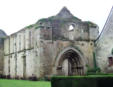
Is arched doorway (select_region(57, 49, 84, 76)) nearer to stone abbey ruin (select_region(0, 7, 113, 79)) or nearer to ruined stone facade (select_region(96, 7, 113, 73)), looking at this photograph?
stone abbey ruin (select_region(0, 7, 113, 79))

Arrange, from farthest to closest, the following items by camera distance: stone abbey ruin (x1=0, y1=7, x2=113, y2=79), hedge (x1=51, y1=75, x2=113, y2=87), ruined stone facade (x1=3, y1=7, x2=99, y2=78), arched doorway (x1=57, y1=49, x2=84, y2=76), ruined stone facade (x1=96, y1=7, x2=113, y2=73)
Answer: arched doorway (x1=57, y1=49, x2=84, y2=76), ruined stone facade (x1=3, y1=7, x2=99, y2=78), stone abbey ruin (x1=0, y1=7, x2=113, y2=79), ruined stone facade (x1=96, y1=7, x2=113, y2=73), hedge (x1=51, y1=75, x2=113, y2=87)

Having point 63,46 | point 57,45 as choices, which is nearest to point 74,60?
point 63,46

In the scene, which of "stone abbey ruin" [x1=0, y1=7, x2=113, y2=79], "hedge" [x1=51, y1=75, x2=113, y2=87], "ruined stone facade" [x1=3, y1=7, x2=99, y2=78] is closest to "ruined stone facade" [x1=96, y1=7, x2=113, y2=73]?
"stone abbey ruin" [x1=0, y1=7, x2=113, y2=79]

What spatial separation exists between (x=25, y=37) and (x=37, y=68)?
225 inches

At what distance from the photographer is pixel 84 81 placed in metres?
13.0

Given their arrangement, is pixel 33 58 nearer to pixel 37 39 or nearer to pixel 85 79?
pixel 37 39

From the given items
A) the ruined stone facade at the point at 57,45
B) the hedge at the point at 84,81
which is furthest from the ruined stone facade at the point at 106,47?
the hedge at the point at 84,81

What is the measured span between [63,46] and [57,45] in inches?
28.3

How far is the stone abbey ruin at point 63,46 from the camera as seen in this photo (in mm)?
25598

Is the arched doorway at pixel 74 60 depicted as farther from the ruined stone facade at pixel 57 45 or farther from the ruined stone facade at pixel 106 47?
the ruined stone facade at pixel 106 47

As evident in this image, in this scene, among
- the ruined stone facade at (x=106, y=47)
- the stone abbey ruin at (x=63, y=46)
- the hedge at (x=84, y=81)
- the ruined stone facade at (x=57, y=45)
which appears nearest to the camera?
the hedge at (x=84, y=81)

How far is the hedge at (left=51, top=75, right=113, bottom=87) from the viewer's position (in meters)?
12.0

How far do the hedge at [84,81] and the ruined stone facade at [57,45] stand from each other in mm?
11880

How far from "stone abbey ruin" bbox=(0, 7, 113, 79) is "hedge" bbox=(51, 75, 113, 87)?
37.5 ft
